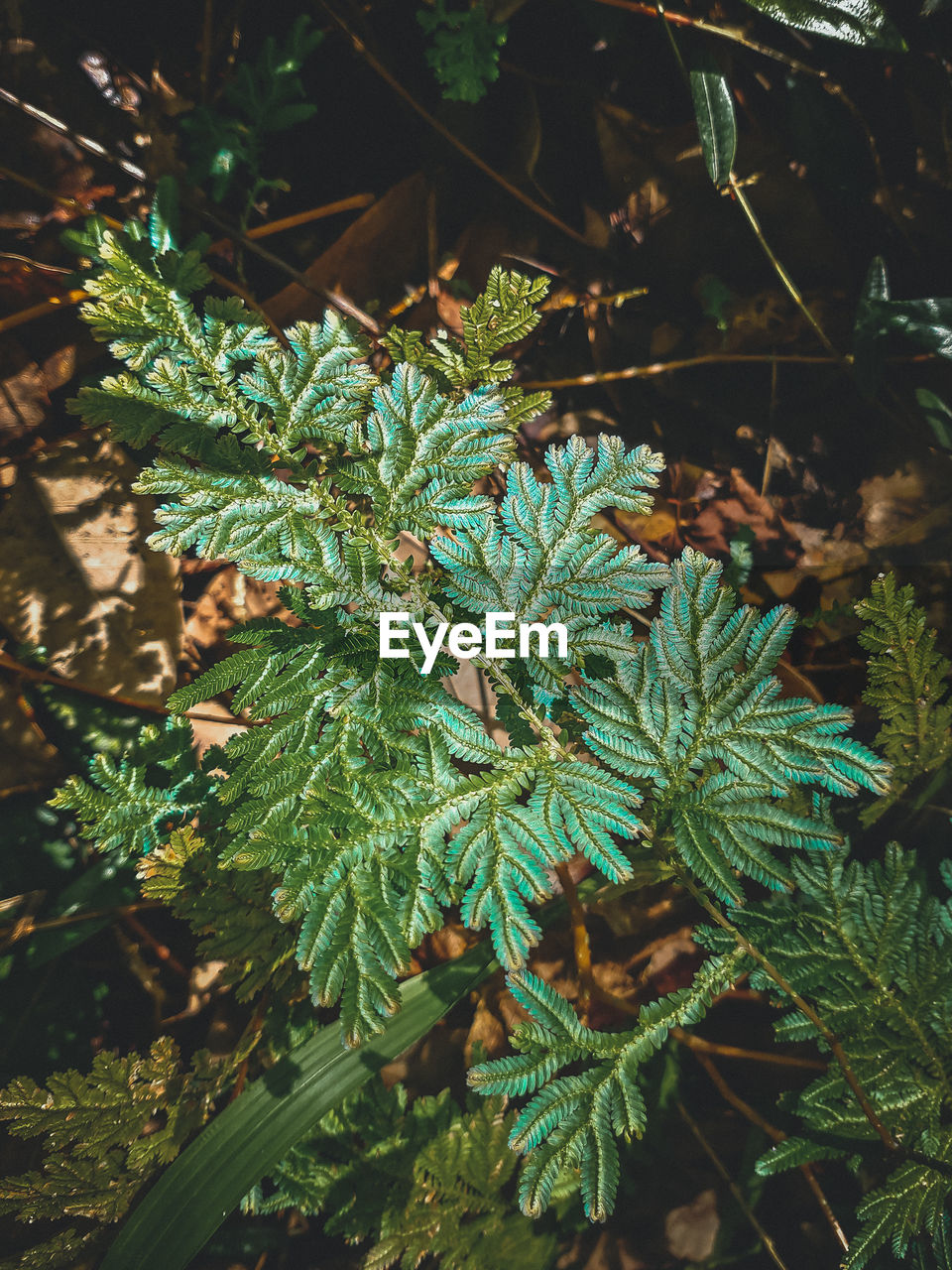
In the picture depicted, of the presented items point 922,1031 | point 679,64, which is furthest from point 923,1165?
point 679,64

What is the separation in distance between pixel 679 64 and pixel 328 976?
2.70m

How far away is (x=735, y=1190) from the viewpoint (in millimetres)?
2127

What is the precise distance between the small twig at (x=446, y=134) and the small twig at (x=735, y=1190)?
2.82 m

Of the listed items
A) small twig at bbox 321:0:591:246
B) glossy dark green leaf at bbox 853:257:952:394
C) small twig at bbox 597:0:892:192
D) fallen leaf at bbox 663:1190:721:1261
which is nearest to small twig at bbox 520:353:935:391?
glossy dark green leaf at bbox 853:257:952:394

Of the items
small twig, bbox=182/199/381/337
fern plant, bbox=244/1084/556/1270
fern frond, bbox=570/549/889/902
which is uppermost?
small twig, bbox=182/199/381/337

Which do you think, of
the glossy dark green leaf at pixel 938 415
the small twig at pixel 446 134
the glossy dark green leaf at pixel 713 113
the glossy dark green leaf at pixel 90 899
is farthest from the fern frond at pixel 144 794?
the glossy dark green leaf at pixel 938 415

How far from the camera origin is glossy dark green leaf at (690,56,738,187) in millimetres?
2125

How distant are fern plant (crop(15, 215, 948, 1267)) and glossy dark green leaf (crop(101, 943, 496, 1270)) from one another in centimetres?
40

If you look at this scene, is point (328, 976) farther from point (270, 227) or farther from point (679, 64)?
point (679, 64)

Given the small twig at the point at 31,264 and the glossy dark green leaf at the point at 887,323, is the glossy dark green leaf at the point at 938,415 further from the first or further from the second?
the small twig at the point at 31,264

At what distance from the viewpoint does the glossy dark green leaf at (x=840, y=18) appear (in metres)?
1.97

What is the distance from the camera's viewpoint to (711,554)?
2439 millimetres

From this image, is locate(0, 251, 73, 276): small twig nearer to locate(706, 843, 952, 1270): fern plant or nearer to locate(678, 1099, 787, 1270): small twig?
locate(706, 843, 952, 1270): fern plant

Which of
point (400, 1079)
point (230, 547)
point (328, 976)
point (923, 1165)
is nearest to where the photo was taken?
point (328, 976)
